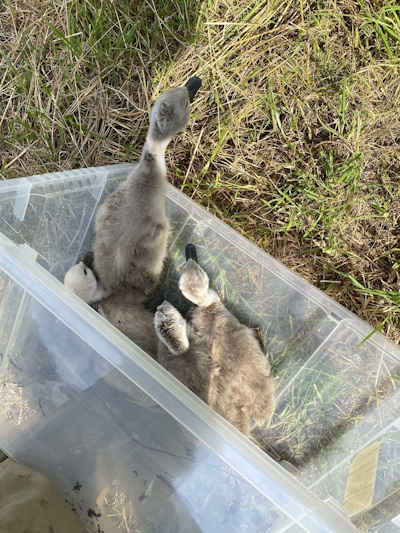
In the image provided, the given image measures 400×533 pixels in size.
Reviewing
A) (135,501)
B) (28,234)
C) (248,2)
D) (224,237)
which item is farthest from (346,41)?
(135,501)

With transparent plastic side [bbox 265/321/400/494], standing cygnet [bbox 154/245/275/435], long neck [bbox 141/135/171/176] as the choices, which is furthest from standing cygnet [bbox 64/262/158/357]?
transparent plastic side [bbox 265/321/400/494]

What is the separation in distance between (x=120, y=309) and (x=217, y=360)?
0.50 m

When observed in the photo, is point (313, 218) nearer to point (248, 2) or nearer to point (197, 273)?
point (197, 273)

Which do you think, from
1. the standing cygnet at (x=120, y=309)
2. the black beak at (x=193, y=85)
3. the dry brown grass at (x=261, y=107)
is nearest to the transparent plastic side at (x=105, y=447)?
the standing cygnet at (x=120, y=309)

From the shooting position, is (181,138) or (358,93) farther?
(181,138)

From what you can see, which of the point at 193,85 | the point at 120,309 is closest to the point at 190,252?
the point at 120,309

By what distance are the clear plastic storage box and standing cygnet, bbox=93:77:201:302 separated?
0.20m

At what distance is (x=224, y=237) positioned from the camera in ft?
7.07

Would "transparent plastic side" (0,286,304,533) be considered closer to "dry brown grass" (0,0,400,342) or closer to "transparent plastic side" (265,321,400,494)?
"transparent plastic side" (265,321,400,494)

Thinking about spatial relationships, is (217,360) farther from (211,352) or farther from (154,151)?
(154,151)

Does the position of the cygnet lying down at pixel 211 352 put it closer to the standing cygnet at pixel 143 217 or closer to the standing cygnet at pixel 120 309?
the standing cygnet at pixel 120 309

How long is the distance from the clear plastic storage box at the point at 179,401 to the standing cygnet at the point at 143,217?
0.65 feet

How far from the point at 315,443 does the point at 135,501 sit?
2.92 feet

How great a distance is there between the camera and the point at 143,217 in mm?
1982
